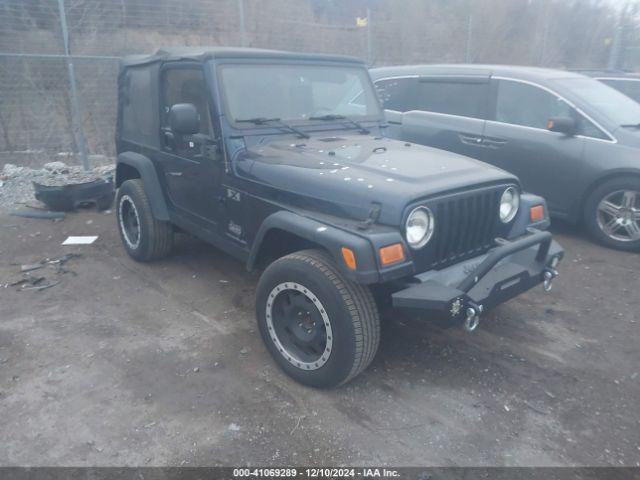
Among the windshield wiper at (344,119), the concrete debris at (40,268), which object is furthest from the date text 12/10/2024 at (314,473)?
the concrete debris at (40,268)

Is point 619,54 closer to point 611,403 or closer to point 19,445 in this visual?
point 611,403

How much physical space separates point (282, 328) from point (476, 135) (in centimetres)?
405

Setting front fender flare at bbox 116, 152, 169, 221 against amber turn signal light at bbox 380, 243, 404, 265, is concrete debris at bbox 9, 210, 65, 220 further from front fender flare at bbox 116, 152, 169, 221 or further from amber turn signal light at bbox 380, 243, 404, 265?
amber turn signal light at bbox 380, 243, 404, 265

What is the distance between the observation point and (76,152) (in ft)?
31.1

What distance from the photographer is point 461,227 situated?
126 inches

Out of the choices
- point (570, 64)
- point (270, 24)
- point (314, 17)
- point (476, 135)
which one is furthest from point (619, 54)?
point (476, 135)

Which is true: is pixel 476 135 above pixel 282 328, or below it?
above

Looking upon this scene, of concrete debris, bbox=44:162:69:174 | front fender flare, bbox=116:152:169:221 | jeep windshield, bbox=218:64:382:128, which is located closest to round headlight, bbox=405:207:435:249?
jeep windshield, bbox=218:64:382:128

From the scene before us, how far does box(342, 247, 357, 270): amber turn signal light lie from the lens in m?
2.76

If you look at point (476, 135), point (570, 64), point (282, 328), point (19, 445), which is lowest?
point (19, 445)

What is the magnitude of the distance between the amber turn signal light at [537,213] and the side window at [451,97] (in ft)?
9.51

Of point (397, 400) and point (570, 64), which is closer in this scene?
point (397, 400)

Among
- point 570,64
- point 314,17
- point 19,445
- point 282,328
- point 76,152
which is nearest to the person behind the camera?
point 19,445

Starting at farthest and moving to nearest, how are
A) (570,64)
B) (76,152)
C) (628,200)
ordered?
(570,64) → (76,152) → (628,200)
